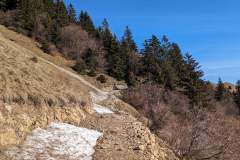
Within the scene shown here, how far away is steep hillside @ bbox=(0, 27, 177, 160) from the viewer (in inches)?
514

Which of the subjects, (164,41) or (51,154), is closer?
(51,154)

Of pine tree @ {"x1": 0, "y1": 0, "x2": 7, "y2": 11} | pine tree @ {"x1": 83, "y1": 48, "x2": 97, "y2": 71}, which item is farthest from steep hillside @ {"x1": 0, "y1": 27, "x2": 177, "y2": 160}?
pine tree @ {"x1": 0, "y1": 0, "x2": 7, "y2": 11}

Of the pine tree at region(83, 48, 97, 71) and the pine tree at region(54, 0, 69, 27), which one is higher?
the pine tree at region(54, 0, 69, 27)

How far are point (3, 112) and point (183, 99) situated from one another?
4665 centimetres

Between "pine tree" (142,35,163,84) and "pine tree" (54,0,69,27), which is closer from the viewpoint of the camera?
"pine tree" (142,35,163,84)

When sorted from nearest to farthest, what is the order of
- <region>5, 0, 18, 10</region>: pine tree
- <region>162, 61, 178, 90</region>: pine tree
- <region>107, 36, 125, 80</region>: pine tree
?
<region>107, 36, 125, 80</region>: pine tree
<region>162, 61, 178, 90</region>: pine tree
<region>5, 0, 18, 10</region>: pine tree

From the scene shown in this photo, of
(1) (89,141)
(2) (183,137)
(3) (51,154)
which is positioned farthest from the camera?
(2) (183,137)

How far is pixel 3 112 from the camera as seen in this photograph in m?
14.1

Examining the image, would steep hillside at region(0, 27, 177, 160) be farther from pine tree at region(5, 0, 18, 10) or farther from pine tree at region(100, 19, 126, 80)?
pine tree at region(5, 0, 18, 10)

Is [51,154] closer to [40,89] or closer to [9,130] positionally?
[9,130]

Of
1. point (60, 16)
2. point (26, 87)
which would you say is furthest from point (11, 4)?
point (26, 87)

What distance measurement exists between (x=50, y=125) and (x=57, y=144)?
2263mm

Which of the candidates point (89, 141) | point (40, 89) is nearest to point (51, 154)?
point (89, 141)

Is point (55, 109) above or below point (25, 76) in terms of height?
below
